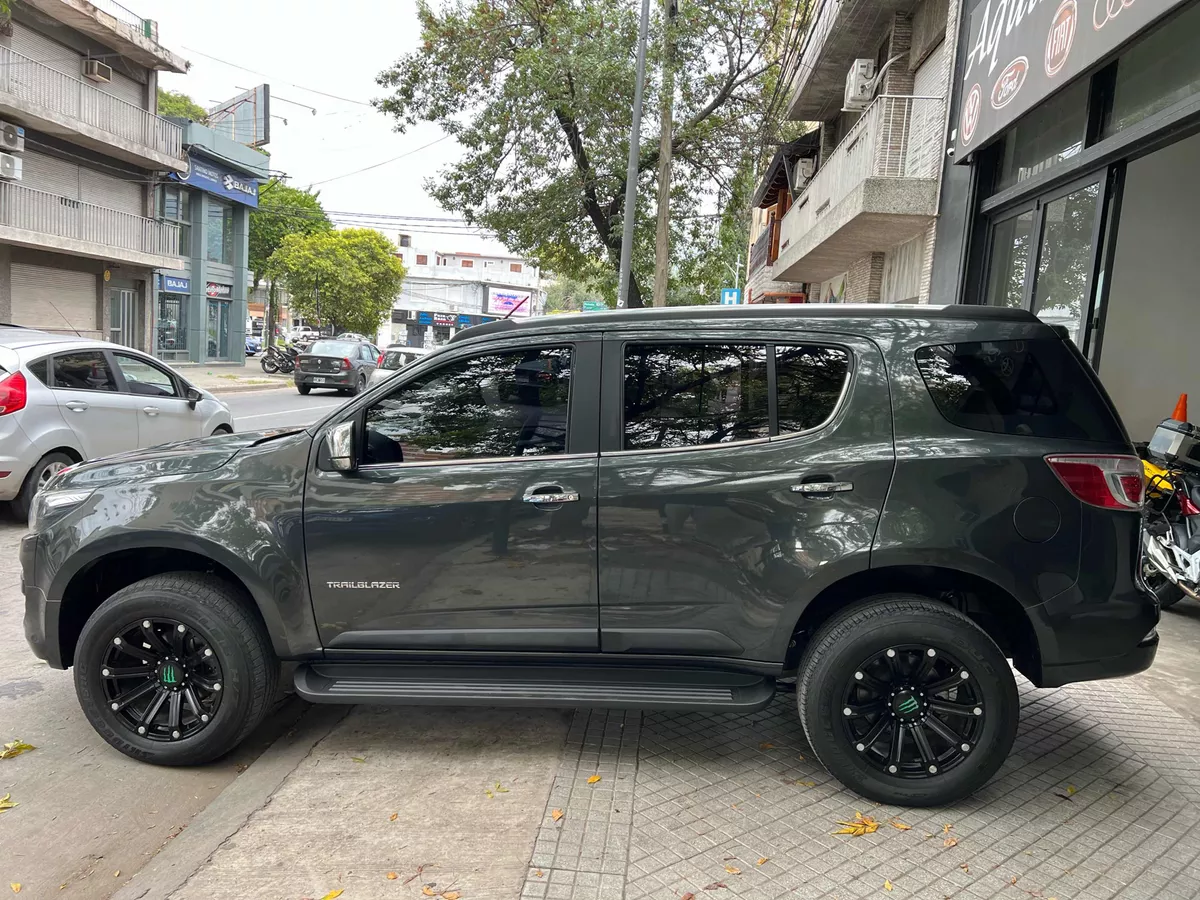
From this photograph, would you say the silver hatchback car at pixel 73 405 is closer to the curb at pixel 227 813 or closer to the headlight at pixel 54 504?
the headlight at pixel 54 504

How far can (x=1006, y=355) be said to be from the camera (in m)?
3.25

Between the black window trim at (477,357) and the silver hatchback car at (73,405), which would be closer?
the black window trim at (477,357)

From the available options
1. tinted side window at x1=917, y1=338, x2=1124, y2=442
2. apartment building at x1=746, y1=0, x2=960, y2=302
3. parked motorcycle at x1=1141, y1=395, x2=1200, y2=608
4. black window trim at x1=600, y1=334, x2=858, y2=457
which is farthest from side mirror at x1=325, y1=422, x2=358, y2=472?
apartment building at x1=746, y1=0, x2=960, y2=302

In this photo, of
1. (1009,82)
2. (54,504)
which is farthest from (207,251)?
(54,504)

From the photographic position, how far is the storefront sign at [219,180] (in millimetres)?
29031

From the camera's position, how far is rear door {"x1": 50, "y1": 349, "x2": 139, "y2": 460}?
24.4 feet

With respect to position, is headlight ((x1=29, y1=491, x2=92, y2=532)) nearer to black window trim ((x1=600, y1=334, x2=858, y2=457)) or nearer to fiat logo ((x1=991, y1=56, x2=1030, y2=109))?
black window trim ((x1=600, y1=334, x2=858, y2=457))

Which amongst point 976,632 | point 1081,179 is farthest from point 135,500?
point 1081,179

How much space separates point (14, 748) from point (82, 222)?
78.1ft

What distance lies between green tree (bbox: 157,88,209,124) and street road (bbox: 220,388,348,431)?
109ft

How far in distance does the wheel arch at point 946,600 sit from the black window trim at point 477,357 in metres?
1.10

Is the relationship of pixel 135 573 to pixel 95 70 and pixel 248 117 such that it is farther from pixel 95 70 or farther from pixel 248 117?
pixel 248 117

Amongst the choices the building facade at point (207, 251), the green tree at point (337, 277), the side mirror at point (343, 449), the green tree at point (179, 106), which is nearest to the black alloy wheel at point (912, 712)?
the side mirror at point (343, 449)

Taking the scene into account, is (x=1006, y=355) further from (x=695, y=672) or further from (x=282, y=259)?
(x=282, y=259)
